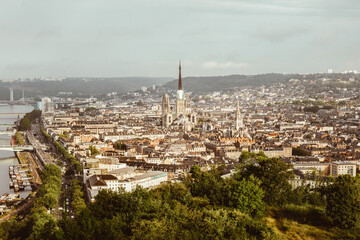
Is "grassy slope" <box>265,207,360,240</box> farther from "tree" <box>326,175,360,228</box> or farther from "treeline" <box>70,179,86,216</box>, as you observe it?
"treeline" <box>70,179,86,216</box>

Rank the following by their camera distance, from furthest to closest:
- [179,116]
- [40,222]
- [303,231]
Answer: [179,116] < [40,222] < [303,231]

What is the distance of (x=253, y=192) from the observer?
15141 mm

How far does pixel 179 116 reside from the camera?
52281 mm

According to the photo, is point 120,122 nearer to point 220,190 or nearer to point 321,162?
point 321,162

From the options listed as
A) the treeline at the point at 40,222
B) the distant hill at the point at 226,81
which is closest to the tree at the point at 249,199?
the treeline at the point at 40,222

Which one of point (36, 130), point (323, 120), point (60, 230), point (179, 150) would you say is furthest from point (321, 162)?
point (36, 130)

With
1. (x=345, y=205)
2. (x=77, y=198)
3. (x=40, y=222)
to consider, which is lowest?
(x=77, y=198)

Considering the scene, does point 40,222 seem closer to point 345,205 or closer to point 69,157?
point 345,205

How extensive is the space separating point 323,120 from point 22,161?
34977 millimetres

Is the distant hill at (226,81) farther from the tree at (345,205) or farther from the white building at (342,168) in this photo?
the tree at (345,205)

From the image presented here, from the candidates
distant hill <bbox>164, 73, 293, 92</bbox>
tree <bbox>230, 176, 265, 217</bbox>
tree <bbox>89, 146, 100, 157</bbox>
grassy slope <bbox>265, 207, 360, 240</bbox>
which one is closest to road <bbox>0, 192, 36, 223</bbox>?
tree <bbox>89, 146, 100, 157</bbox>

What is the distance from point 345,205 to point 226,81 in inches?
5700

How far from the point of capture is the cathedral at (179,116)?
48.1 metres

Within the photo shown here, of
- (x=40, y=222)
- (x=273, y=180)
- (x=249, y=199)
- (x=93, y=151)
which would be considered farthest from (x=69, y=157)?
(x=249, y=199)
